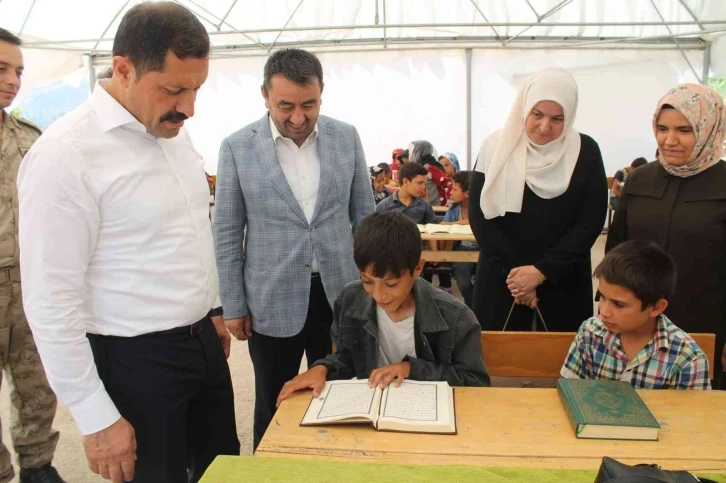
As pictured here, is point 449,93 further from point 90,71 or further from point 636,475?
point 636,475

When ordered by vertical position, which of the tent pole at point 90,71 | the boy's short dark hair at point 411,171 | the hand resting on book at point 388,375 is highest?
the tent pole at point 90,71

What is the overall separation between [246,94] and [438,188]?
4652 millimetres

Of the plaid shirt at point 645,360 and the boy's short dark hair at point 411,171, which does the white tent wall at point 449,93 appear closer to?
the boy's short dark hair at point 411,171

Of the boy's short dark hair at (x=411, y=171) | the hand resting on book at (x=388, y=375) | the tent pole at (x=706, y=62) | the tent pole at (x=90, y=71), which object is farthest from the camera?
the tent pole at (x=90, y=71)

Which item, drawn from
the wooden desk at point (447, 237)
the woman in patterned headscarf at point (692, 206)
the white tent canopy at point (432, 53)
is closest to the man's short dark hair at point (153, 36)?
the woman in patterned headscarf at point (692, 206)

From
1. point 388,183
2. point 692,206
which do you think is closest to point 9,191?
point 692,206

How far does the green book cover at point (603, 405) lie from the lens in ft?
3.69

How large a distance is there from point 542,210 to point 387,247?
726 mm

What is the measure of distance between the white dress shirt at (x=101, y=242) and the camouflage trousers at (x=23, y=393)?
1044mm

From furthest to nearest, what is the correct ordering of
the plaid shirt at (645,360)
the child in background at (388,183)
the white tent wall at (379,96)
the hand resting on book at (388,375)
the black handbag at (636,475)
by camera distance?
the white tent wall at (379,96) < the child in background at (388,183) < the plaid shirt at (645,360) < the hand resting on book at (388,375) < the black handbag at (636,475)

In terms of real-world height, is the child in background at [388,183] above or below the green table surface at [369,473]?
above

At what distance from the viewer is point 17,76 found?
2004 mm

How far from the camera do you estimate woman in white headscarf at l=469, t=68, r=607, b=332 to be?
6.18 feet

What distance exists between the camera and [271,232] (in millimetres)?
1800
